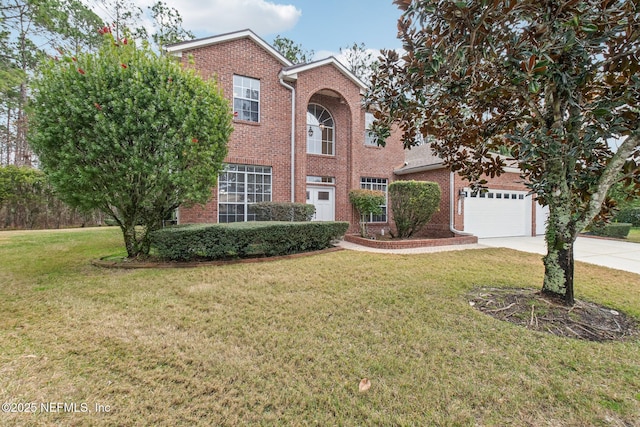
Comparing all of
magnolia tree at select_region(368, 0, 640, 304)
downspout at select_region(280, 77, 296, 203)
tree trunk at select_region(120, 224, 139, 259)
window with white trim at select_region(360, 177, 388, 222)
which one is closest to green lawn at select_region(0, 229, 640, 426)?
tree trunk at select_region(120, 224, 139, 259)

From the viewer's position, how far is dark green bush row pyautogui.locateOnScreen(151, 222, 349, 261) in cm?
650

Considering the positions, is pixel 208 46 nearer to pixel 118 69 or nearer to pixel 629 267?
pixel 118 69

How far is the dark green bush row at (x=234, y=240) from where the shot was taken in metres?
6.50

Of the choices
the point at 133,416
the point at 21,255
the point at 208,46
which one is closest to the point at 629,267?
the point at 133,416

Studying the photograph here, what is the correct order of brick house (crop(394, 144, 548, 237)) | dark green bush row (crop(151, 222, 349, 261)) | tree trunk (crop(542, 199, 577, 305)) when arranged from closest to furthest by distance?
tree trunk (crop(542, 199, 577, 305))
dark green bush row (crop(151, 222, 349, 261))
brick house (crop(394, 144, 548, 237))

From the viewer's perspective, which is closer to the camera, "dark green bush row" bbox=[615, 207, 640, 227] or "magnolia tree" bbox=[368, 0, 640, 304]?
"magnolia tree" bbox=[368, 0, 640, 304]

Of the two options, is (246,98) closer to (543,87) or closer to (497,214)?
(543,87)

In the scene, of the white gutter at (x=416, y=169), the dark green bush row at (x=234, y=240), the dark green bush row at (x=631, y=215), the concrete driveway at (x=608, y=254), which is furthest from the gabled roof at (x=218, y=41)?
the dark green bush row at (x=631, y=215)

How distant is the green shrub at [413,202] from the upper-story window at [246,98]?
20.2 feet

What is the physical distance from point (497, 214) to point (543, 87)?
1079 cm

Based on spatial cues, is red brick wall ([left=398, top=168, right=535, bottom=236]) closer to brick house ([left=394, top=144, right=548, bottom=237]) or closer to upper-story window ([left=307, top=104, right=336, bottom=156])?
brick house ([left=394, top=144, right=548, bottom=237])

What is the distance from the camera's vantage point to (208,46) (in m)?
10.1

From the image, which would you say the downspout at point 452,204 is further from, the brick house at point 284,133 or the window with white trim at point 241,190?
the window with white trim at point 241,190

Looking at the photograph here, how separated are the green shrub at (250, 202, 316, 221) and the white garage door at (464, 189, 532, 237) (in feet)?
23.5
